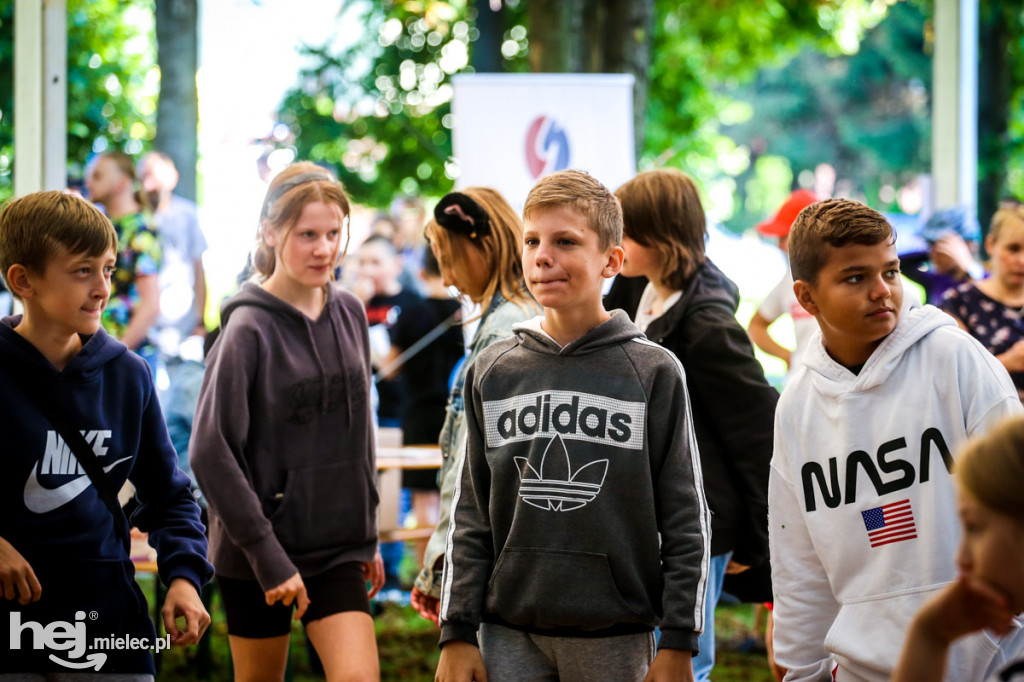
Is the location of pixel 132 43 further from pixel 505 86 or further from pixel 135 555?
pixel 135 555

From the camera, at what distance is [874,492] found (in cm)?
255

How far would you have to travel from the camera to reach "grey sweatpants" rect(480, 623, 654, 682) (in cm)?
261

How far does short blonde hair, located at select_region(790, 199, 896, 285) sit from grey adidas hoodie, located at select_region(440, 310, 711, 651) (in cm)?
43

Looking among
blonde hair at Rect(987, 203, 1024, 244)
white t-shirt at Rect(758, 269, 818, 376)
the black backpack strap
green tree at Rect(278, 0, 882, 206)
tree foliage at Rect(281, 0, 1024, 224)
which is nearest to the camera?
the black backpack strap

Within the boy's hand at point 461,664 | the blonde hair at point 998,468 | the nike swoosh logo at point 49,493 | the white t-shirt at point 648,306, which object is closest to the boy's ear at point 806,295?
the white t-shirt at point 648,306

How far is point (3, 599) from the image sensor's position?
260cm

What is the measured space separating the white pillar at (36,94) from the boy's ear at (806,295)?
15.6 ft

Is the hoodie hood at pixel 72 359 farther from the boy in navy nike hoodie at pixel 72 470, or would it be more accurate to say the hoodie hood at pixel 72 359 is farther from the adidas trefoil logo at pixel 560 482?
the adidas trefoil logo at pixel 560 482

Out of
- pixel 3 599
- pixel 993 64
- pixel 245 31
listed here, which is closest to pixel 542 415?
pixel 3 599

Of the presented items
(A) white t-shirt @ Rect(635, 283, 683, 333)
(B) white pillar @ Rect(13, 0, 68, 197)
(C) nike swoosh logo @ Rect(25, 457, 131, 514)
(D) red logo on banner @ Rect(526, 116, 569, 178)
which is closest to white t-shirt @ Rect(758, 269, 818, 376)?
(D) red logo on banner @ Rect(526, 116, 569, 178)

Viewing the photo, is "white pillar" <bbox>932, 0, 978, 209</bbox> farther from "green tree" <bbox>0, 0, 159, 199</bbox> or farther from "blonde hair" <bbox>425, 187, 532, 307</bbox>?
"green tree" <bbox>0, 0, 159, 199</bbox>

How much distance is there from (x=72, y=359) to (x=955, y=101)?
25.7ft

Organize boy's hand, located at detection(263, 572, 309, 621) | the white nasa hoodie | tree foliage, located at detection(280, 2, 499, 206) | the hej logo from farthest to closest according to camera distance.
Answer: tree foliage, located at detection(280, 2, 499, 206) < boy's hand, located at detection(263, 572, 309, 621) < the hej logo < the white nasa hoodie

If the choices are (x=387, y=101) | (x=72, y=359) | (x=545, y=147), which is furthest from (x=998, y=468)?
(x=387, y=101)
